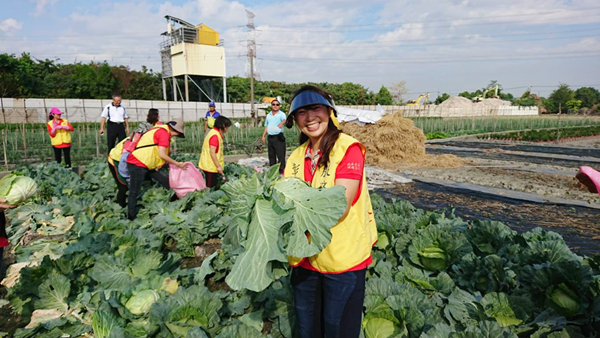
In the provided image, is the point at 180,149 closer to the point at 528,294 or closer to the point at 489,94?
A: the point at 528,294

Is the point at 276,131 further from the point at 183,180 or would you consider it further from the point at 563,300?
the point at 563,300

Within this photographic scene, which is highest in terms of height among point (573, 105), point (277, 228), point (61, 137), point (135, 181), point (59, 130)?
point (573, 105)

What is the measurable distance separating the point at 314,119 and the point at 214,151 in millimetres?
3582

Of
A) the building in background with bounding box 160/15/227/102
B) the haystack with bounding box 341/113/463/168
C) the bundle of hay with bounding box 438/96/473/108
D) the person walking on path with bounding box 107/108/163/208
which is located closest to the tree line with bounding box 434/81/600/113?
the bundle of hay with bounding box 438/96/473/108

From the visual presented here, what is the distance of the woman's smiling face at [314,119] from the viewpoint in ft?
5.77

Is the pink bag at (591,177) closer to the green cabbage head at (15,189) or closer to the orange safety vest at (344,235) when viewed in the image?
the orange safety vest at (344,235)

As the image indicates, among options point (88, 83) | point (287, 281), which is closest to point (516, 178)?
point (287, 281)

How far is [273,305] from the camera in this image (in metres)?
2.39

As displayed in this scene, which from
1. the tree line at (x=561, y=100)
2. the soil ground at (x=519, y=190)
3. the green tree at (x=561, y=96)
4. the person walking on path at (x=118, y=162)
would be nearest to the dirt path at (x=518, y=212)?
the soil ground at (x=519, y=190)

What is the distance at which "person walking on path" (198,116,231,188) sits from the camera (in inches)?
199

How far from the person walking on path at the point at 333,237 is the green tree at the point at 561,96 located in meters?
89.0

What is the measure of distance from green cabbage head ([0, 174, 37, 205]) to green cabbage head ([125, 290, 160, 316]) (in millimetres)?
1230

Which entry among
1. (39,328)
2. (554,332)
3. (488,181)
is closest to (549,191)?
(488,181)

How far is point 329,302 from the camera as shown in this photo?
1.74 metres
